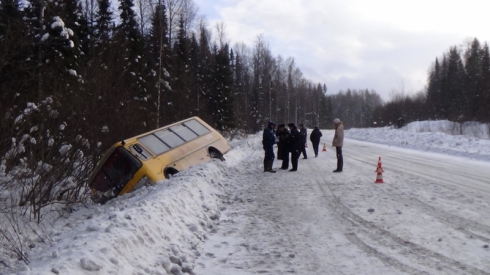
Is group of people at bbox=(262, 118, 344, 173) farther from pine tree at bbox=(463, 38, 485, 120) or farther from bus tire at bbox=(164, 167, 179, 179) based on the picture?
pine tree at bbox=(463, 38, 485, 120)

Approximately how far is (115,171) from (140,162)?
0.74 m

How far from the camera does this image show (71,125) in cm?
1121

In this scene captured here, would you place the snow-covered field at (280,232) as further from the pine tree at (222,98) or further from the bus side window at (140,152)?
the pine tree at (222,98)

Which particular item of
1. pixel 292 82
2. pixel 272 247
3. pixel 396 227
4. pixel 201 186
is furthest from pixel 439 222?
pixel 292 82

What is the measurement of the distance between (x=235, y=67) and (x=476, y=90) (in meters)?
37.5

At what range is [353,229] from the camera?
6469mm

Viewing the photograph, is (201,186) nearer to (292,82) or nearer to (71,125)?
(71,125)

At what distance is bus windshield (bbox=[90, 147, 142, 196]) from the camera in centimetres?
1063

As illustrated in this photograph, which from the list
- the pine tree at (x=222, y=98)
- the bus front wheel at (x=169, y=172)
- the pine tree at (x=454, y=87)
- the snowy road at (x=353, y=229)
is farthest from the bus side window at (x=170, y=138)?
the pine tree at (x=454, y=87)

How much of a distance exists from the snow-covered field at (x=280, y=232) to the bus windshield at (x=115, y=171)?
2.11 ft

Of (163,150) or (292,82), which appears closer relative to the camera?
(163,150)

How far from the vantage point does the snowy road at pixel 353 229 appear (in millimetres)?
4965

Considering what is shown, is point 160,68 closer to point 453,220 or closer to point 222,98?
point 222,98

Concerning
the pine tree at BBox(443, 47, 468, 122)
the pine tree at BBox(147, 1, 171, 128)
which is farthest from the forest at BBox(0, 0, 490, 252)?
the pine tree at BBox(443, 47, 468, 122)
